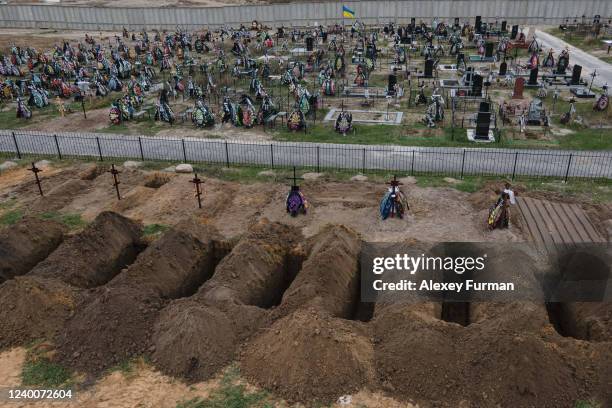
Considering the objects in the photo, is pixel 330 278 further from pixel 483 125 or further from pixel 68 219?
pixel 483 125

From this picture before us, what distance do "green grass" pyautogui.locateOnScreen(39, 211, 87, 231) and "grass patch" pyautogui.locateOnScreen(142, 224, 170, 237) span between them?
285 centimetres

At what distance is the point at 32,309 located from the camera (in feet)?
51.0

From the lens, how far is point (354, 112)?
3684 centimetres

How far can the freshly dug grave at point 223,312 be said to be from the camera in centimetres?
1391

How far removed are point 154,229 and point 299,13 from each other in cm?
5672

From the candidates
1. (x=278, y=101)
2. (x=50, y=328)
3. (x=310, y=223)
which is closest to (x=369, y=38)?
(x=278, y=101)

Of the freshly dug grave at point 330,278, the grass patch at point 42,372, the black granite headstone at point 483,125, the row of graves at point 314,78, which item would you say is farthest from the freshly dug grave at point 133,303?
the black granite headstone at point 483,125

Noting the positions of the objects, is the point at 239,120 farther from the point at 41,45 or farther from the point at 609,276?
the point at 41,45

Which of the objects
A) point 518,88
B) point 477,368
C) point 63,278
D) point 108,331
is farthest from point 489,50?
point 108,331

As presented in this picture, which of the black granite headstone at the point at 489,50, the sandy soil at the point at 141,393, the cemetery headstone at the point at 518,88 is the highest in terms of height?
the black granite headstone at the point at 489,50

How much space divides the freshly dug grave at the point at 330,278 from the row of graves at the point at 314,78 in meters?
14.9

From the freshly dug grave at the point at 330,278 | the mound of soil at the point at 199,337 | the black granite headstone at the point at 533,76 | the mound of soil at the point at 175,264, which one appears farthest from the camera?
the black granite headstone at the point at 533,76

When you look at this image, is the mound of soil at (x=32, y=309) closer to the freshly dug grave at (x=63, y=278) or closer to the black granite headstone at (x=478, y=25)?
the freshly dug grave at (x=63, y=278)

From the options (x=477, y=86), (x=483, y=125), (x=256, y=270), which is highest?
(x=477, y=86)
